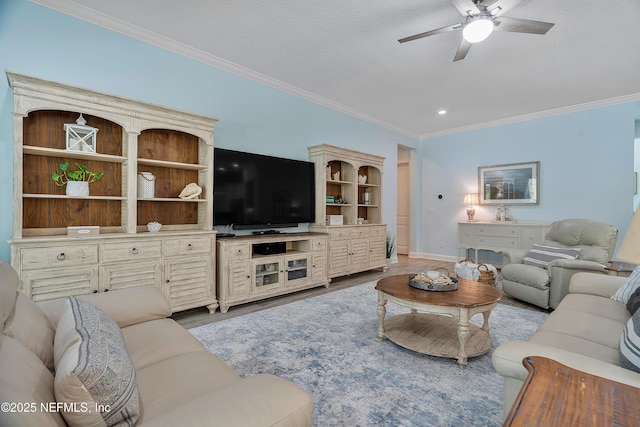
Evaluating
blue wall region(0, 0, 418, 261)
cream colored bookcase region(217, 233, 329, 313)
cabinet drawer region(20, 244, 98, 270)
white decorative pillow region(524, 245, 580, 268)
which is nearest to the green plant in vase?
blue wall region(0, 0, 418, 261)

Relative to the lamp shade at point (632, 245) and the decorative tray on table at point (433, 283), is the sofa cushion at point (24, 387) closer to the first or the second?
the lamp shade at point (632, 245)

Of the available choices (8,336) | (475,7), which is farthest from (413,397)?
(475,7)

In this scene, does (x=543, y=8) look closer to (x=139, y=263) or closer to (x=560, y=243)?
(x=560, y=243)

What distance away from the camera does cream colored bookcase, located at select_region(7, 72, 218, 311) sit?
7.32 ft

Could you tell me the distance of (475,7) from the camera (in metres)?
2.27

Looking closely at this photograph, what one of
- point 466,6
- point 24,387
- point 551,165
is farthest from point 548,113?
point 24,387

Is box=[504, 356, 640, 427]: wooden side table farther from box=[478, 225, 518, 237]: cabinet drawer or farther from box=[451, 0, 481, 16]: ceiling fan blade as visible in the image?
box=[478, 225, 518, 237]: cabinet drawer

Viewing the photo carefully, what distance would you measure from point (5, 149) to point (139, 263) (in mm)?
1355

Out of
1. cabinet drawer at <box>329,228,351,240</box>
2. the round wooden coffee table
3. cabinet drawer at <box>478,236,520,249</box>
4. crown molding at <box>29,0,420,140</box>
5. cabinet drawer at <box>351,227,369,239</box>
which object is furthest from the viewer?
cabinet drawer at <box>478,236,520,249</box>

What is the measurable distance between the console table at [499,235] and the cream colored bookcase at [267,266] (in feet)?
10.4

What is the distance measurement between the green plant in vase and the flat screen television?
3.68 feet

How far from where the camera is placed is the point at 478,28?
231cm

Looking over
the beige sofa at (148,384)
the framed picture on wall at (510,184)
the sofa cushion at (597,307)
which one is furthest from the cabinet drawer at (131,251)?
the framed picture on wall at (510,184)

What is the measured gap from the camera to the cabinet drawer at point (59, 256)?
218cm
